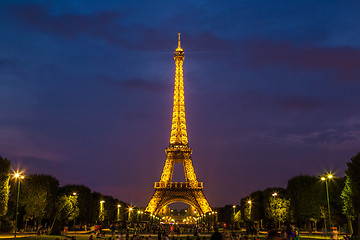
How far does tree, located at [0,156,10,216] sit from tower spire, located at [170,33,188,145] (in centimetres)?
6412

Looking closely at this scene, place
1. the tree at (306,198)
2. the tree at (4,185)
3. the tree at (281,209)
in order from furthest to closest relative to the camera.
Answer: the tree at (281,209), the tree at (306,198), the tree at (4,185)

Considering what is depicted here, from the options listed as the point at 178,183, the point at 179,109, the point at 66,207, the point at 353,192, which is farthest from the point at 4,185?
the point at 179,109

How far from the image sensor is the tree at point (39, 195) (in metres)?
61.8

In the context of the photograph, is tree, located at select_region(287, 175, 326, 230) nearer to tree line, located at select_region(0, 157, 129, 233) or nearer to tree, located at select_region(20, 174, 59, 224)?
tree line, located at select_region(0, 157, 129, 233)

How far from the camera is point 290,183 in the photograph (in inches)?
2933

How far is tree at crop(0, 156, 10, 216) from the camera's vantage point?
48.8 metres

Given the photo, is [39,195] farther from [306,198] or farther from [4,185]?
[306,198]

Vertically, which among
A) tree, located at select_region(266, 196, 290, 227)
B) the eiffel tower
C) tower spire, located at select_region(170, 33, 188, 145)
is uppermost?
tower spire, located at select_region(170, 33, 188, 145)

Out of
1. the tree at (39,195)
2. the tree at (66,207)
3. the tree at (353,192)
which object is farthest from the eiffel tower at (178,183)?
the tree at (353,192)

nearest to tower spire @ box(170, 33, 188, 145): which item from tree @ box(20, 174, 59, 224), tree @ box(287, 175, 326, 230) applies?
tree @ box(287, 175, 326, 230)

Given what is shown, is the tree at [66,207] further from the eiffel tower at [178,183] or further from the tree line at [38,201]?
the eiffel tower at [178,183]

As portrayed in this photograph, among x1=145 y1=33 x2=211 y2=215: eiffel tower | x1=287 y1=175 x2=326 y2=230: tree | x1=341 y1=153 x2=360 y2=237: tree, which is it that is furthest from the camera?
x1=145 y1=33 x2=211 y2=215: eiffel tower

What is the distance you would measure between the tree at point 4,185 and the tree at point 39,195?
12022 mm

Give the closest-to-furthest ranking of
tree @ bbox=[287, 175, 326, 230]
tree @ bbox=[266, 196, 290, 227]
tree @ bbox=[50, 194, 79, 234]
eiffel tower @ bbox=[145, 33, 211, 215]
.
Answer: tree @ bbox=[287, 175, 326, 230]
tree @ bbox=[50, 194, 79, 234]
tree @ bbox=[266, 196, 290, 227]
eiffel tower @ bbox=[145, 33, 211, 215]
